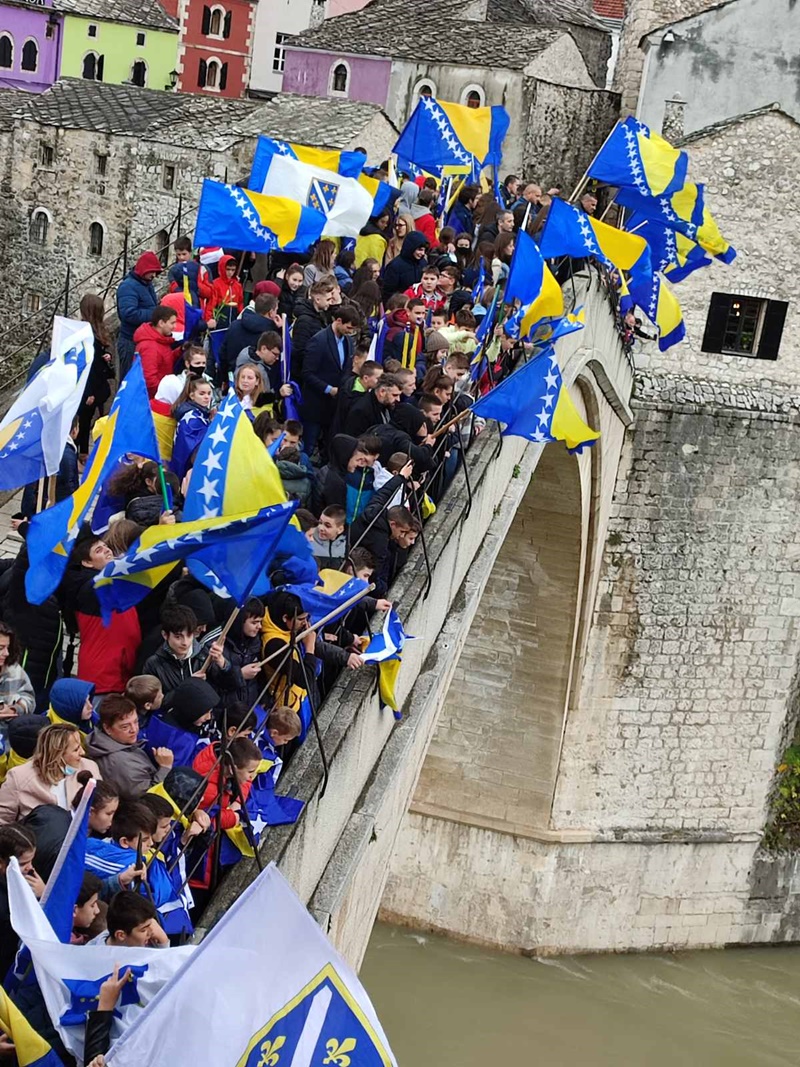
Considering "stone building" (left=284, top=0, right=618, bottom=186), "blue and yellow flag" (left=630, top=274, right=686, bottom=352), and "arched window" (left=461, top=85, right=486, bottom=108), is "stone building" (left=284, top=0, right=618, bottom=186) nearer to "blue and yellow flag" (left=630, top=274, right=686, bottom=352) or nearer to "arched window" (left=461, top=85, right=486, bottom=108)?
"arched window" (left=461, top=85, right=486, bottom=108)

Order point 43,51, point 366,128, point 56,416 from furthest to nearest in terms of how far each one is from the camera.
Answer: point 43,51 → point 366,128 → point 56,416

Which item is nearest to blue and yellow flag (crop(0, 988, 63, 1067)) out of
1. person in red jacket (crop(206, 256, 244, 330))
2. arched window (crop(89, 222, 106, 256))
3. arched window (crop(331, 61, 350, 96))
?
person in red jacket (crop(206, 256, 244, 330))

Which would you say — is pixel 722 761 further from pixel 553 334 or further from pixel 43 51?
pixel 43 51

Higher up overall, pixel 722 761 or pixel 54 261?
pixel 54 261

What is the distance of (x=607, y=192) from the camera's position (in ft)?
69.5

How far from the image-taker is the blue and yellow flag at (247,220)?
38.7 feet

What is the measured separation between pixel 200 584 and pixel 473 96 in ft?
65.2

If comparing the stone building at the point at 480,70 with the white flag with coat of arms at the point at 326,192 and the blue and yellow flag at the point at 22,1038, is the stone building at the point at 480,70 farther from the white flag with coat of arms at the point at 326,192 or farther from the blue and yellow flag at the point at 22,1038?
the blue and yellow flag at the point at 22,1038

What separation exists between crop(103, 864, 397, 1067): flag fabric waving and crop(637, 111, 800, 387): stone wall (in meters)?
15.2

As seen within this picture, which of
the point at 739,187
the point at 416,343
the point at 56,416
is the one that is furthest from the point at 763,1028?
the point at 56,416

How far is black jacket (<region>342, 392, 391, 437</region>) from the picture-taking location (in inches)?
364

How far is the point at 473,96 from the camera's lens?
2548cm

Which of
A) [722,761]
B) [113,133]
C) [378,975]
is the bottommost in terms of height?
[378,975]

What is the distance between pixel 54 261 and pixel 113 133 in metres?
2.14
